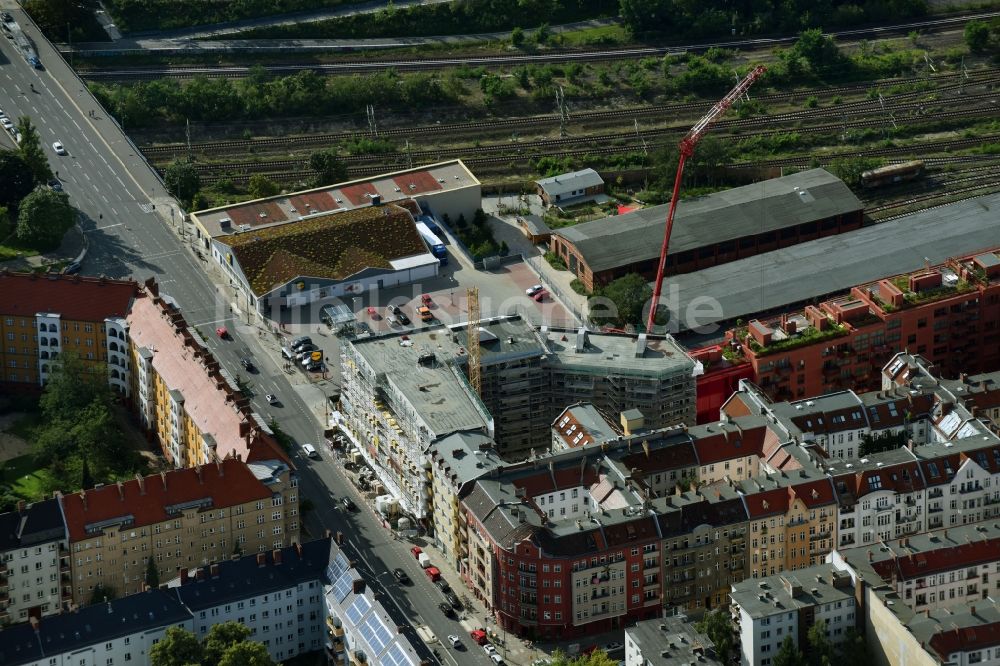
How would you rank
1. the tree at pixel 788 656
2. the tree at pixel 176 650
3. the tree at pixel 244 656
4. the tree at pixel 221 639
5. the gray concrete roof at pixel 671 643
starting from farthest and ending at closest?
1. the tree at pixel 788 656
2. the tree at pixel 221 639
3. the tree at pixel 176 650
4. the tree at pixel 244 656
5. the gray concrete roof at pixel 671 643

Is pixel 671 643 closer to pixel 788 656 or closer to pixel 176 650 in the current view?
pixel 788 656

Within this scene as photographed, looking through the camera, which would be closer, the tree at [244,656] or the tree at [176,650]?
the tree at [244,656]

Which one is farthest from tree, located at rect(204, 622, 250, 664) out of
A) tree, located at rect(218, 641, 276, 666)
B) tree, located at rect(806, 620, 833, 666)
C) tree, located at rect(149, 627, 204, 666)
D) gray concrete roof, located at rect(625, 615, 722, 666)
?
tree, located at rect(806, 620, 833, 666)

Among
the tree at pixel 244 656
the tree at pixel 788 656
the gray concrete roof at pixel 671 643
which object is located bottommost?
the tree at pixel 788 656

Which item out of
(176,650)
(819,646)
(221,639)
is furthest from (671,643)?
(176,650)

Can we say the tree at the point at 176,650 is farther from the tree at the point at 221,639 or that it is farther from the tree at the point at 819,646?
the tree at the point at 819,646

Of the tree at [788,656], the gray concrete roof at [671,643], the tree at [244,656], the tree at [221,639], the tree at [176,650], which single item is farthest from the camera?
the tree at [788,656]

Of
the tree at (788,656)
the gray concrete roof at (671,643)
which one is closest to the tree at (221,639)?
the gray concrete roof at (671,643)
